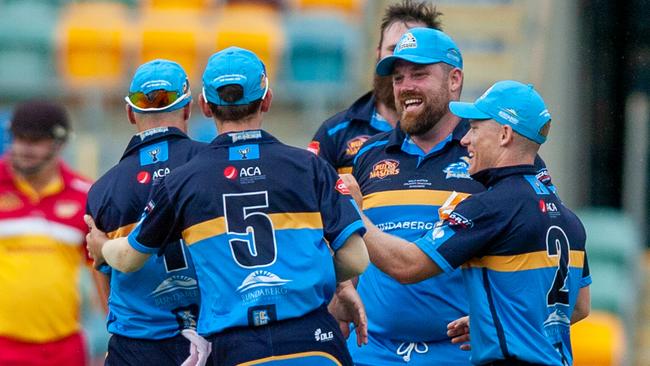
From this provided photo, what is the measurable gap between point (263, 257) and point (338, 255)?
0.34 m

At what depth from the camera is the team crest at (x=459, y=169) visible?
19.4 ft

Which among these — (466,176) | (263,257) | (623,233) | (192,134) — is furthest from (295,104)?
(263,257)

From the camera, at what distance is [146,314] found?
5.95 meters

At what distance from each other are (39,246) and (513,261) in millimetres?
3365

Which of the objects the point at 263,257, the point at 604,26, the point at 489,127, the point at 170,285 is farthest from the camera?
the point at 604,26

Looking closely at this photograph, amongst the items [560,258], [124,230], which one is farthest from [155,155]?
[560,258]

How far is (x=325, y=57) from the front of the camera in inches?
535

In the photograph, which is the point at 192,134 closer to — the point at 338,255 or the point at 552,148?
the point at 552,148

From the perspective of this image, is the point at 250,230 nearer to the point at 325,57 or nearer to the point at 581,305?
the point at 581,305

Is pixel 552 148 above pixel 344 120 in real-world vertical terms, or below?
below

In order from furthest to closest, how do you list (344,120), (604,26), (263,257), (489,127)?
1. (604,26)
2. (344,120)
3. (489,127)
4. (263,257)

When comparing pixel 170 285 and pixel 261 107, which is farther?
pixel 170 285

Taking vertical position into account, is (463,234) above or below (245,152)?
below

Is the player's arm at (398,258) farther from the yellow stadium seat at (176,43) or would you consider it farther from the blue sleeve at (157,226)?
the yellow stadium seat at (176,43)
